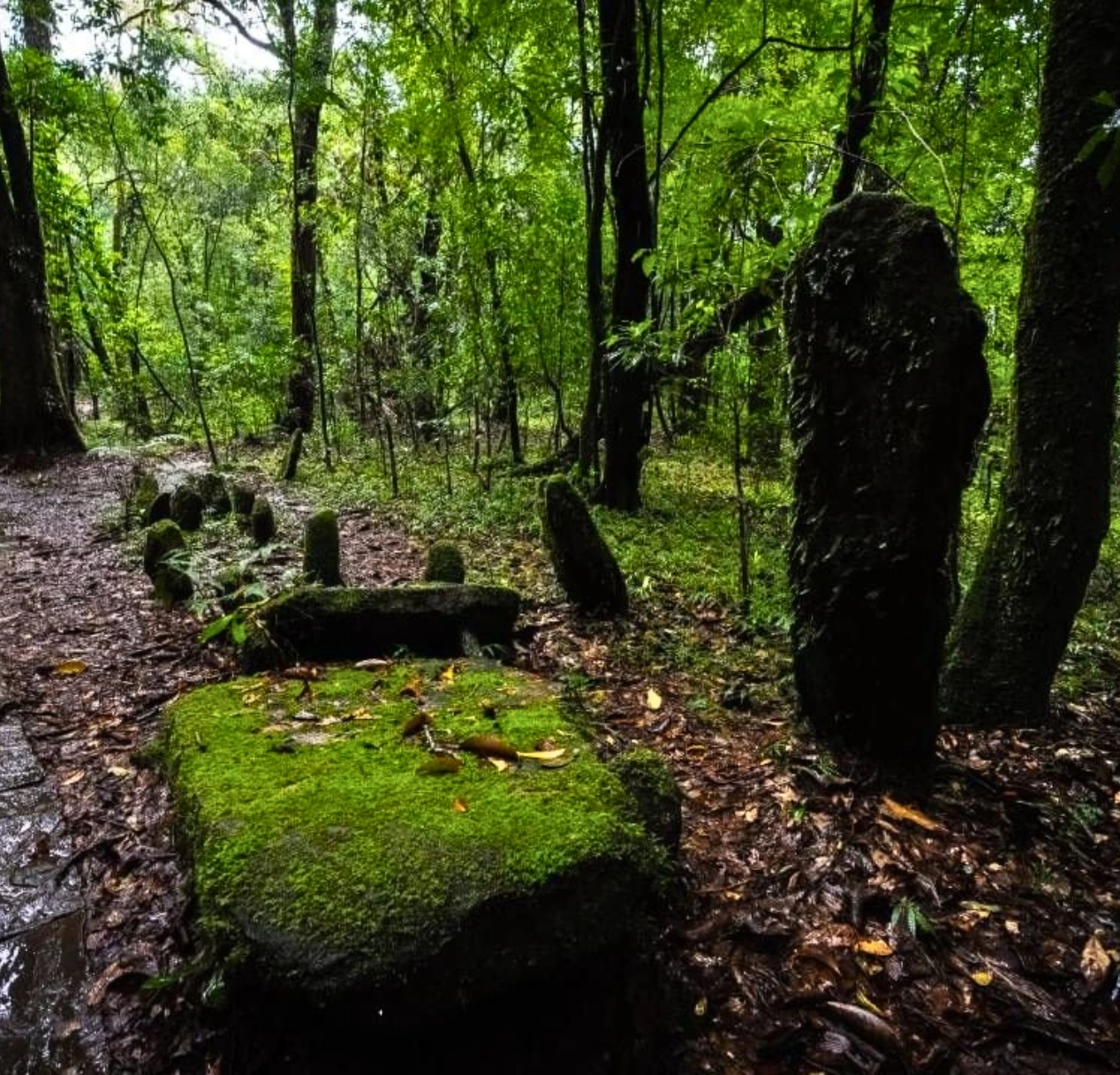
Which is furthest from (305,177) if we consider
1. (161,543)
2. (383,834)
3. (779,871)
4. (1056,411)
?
(779,871)

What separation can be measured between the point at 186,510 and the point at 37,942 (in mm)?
6245

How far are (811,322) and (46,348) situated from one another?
44.1ft

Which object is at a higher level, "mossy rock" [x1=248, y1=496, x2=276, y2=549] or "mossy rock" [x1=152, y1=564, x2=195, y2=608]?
"mossy rock" [x1=248, y1=496, x2=276, y2=549]

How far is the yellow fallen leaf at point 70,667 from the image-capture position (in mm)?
4703

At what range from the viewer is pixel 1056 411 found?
11.5 feet

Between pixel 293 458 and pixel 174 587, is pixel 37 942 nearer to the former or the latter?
pixel 174 587

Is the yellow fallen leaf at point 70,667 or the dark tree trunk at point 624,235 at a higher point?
the dark tree trunk at point 624,235

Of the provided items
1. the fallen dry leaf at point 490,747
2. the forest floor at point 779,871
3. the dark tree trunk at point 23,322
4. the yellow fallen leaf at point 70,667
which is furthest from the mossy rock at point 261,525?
the dark tree trunk at point 23,322

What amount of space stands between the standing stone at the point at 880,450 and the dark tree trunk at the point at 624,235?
3.87 m

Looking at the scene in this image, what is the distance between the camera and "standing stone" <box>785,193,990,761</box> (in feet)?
10.1

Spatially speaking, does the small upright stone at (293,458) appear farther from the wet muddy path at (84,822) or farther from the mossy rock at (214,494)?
the wet muddy path at (84,822)

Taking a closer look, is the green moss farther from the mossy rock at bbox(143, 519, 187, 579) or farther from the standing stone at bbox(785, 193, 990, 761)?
the mossy rock at bbox(143, 519, 187, 579)

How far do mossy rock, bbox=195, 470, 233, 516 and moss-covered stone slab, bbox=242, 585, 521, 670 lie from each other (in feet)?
16.9

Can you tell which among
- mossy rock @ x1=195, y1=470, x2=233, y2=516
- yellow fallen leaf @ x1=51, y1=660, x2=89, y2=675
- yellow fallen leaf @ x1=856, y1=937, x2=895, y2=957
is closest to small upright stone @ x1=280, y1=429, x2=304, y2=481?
mossy rock @ x1=195, y1=470, x2=233, y2=516
